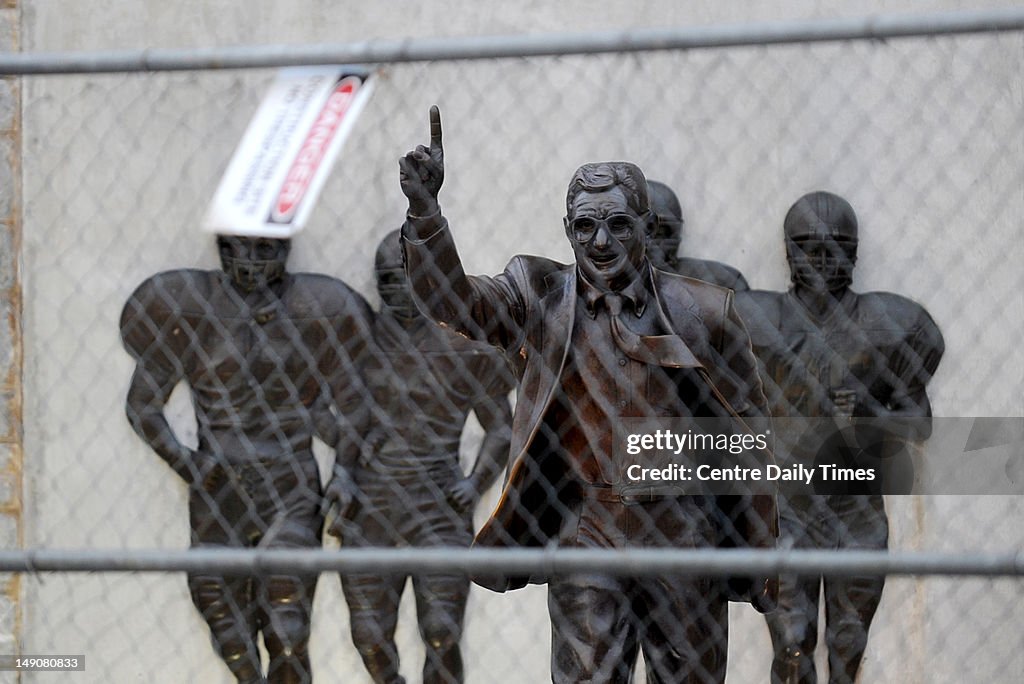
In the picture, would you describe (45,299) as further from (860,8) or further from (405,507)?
(860,8)

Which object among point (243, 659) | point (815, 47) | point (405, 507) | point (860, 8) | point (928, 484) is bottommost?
point (243, 659)

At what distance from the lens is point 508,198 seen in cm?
479

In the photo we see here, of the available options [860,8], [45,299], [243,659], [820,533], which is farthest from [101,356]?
[860,8]

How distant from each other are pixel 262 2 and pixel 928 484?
9.55 ft

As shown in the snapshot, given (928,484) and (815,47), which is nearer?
(815,47)

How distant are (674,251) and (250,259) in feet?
4.71

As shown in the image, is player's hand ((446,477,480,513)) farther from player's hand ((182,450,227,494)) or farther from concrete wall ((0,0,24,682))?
concrete wall ((0,0,24,682))

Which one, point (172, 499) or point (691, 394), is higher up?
point (691, 394)

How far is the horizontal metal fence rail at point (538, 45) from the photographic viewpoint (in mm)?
2936

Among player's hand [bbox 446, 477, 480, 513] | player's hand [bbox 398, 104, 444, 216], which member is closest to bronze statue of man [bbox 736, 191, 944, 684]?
player's hand [bbox 446, 477, 480, 513]

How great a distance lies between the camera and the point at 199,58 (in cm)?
314

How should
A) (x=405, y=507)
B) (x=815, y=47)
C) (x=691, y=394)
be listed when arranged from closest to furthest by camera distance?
(x=691, y=394), (x=815, y=47), (x=405, y=507)

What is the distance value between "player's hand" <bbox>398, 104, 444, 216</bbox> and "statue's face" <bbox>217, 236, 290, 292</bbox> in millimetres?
2786

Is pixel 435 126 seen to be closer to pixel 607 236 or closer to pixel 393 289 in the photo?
pixel 607 236
